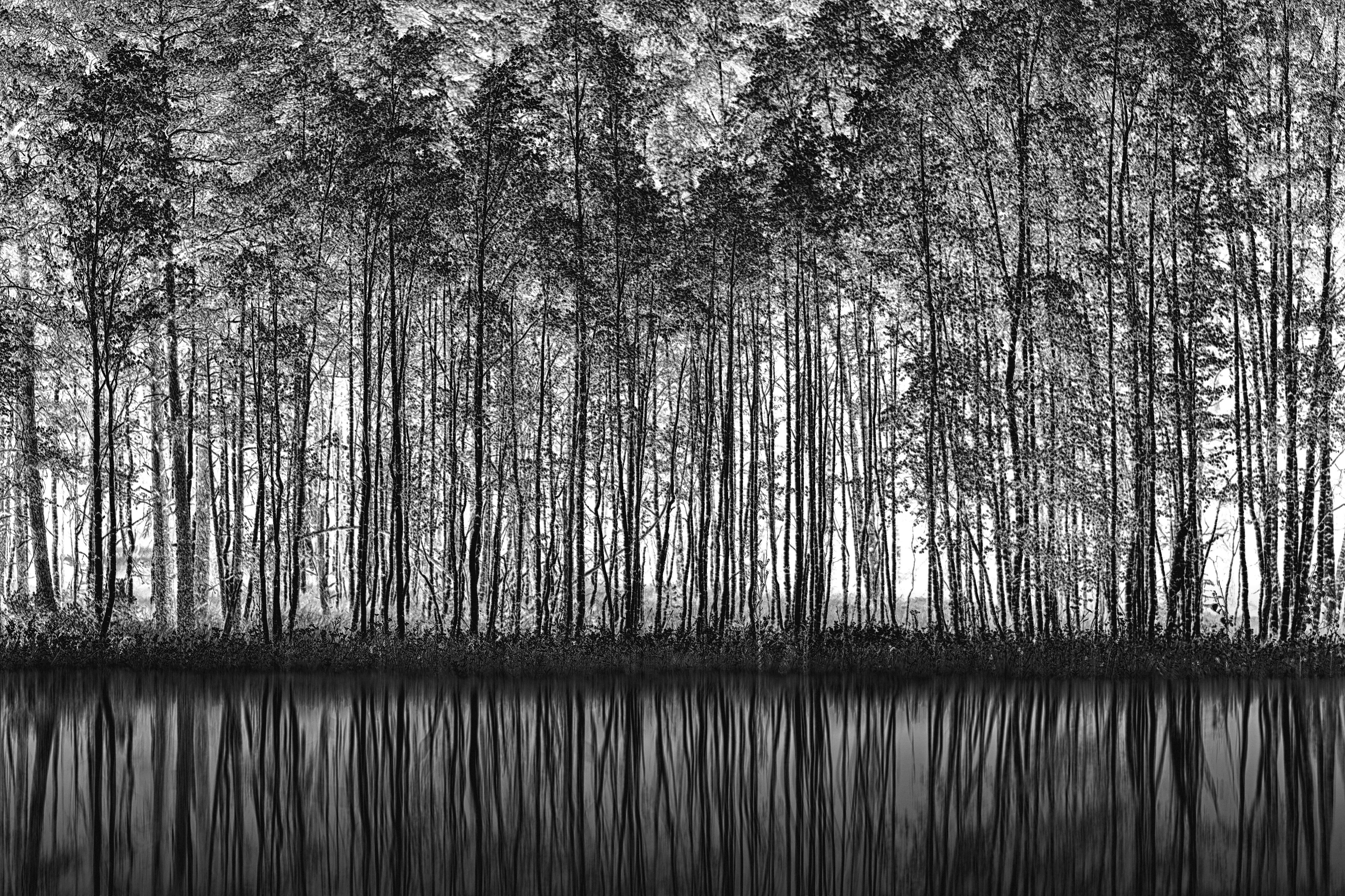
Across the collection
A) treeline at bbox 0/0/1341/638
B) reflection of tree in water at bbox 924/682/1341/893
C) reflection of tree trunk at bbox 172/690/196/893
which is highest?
treeline at bbox 0/0/1341/638

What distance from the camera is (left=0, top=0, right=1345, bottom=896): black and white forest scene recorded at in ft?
34.0

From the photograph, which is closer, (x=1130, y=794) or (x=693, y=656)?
(x=1130, y=794)

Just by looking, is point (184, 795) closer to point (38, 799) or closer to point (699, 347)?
point (38, 799)

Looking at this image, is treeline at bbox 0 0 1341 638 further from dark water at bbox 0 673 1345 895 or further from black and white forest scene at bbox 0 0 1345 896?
dark water at bbox 0 673 1345 895

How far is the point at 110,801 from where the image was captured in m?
6.36

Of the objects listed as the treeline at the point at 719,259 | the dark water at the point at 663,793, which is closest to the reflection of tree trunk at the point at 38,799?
the dark water at the point at 663,793

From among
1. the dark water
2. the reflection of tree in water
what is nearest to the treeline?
the reflection of tree in water

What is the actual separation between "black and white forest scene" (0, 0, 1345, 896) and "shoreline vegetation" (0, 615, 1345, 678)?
0.06 meters

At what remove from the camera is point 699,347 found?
16.7 m

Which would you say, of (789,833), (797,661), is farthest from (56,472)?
(789,833)

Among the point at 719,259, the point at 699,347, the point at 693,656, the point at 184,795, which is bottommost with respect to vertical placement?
the point at 693,656

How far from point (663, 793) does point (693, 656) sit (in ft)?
18.4

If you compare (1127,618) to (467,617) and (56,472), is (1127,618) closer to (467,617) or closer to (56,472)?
(467,617)

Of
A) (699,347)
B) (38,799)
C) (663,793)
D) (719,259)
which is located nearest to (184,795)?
(38,799)
